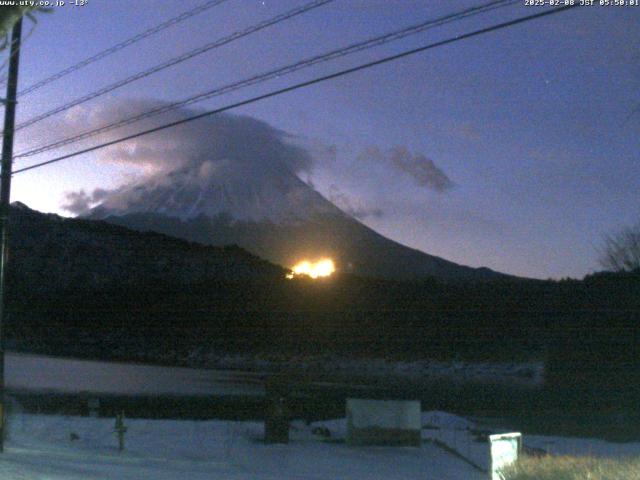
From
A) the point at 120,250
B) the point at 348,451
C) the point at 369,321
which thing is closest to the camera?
the point at 348,451

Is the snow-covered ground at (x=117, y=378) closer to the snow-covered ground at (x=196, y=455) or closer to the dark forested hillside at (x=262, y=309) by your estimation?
the dark forested hillside at (x=262, y=309)

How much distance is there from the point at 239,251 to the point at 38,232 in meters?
19.1

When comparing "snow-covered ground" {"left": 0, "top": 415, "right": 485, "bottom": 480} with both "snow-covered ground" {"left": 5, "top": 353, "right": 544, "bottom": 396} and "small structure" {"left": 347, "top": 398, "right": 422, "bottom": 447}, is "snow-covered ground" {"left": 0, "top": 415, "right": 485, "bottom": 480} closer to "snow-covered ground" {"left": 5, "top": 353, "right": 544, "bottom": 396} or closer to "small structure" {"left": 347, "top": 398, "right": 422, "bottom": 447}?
"small structure" {"left": 347, "top": 398, "right": 422, "bottom": 447}

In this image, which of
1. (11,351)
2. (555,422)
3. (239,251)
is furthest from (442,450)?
(239,251)

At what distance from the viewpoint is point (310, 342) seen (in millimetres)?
47594

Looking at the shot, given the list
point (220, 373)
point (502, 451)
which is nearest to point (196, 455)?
point (502, 451)

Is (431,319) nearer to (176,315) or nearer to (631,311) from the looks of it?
(631,311)

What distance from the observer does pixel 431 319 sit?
42.0m

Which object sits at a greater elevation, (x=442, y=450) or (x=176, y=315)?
(x=176, y=315)

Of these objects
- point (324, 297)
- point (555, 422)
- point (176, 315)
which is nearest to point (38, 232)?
point (176, 315)

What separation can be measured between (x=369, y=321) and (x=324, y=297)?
12.4ft

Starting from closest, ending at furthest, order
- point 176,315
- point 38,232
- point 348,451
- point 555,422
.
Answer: point 348,451, point 555,422, point 176,315, point 38,232

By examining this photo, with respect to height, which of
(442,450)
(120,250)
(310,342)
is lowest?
(442,450)

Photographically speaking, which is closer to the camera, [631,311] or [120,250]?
[631,311]
